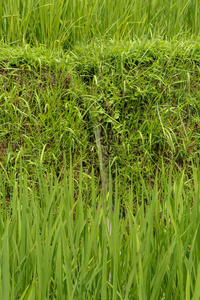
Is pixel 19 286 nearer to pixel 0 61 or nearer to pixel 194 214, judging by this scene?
pixel 194 214

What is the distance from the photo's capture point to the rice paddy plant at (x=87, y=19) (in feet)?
11.0

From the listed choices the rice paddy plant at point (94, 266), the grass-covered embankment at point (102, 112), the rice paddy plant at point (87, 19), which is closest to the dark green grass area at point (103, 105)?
the grass-covered embankment at point (102, 112)

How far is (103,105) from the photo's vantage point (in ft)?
9.45

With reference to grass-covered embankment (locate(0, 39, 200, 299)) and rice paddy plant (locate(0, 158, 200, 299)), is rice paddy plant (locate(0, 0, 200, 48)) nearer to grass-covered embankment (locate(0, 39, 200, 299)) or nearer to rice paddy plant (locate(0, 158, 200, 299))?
grass-covered embankment (locate(0, 39, 200, 299))

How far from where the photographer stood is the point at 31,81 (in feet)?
9.37

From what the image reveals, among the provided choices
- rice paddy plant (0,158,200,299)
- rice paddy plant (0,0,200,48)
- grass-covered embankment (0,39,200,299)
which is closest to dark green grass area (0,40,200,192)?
grass-covered embankment (0,39,200,299)

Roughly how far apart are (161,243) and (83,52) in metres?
2.09

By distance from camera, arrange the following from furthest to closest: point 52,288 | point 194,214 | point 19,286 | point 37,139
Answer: point 37,139 < point 194,214 < point 52,288 < point 19,286

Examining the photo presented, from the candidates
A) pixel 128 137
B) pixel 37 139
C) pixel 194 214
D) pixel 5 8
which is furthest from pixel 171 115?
pixel 5 8

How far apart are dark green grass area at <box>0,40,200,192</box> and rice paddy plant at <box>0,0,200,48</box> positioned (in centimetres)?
37

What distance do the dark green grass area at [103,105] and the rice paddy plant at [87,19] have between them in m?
0.37

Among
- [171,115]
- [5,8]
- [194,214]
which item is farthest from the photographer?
[5,8]

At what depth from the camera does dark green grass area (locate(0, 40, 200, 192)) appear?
108 inches

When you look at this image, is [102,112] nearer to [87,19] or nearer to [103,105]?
[103,105]
